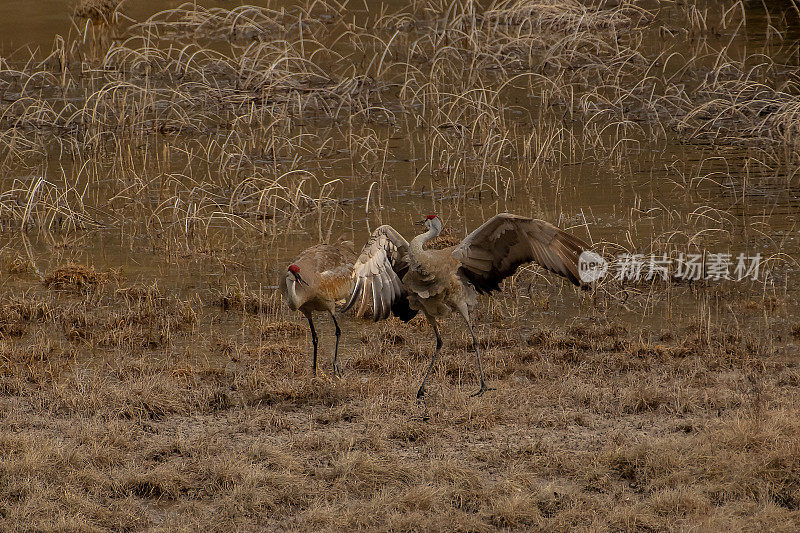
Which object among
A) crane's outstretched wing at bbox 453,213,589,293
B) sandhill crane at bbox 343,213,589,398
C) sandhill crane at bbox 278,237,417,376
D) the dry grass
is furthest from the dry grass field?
crane's outstretched wing at bbox 453,213,589,293

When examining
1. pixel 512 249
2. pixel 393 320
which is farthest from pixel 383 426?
pixel 393 320

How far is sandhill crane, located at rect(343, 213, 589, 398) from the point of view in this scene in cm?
696

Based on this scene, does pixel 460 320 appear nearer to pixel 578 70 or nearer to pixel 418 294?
pixel 418 294

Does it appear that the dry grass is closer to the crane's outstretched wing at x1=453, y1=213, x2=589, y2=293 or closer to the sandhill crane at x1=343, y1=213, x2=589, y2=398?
the sandhill crane at x1=343, y1=213, x2=589, y2=398

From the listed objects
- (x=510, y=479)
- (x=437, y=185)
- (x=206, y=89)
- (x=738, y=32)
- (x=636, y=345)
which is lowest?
(x=510, y=479)

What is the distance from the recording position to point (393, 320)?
8836 mm

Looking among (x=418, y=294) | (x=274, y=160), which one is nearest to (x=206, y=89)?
(x=274, y=160)

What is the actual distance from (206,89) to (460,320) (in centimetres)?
679

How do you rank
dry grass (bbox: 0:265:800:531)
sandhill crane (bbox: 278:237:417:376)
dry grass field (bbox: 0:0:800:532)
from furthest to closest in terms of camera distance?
Result: sandhill crane (bbox: 278:237:417:376) < dry grass field (bbox: 0:0:800:532) < dry grass (bbox: 0:265:800:531)

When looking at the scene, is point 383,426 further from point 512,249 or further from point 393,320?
point 393,320

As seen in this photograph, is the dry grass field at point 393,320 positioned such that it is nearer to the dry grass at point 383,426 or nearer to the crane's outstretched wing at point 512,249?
the dry grass at point 383,426

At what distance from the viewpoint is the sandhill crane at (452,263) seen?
696cm

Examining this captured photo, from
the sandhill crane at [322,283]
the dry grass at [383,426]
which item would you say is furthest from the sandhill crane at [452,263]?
the dry grass at [383,426]

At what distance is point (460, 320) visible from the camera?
29.8ft
